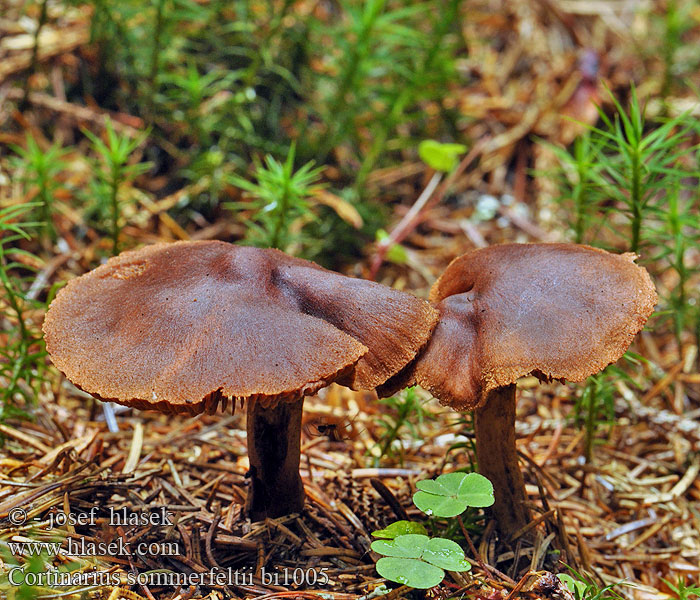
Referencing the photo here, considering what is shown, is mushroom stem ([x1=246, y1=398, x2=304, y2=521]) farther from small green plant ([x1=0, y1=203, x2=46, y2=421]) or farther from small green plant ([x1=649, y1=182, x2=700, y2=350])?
small green plant ([x1=649, y1=182, x2=700, y2=350])

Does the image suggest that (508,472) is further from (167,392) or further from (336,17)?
(336,17)

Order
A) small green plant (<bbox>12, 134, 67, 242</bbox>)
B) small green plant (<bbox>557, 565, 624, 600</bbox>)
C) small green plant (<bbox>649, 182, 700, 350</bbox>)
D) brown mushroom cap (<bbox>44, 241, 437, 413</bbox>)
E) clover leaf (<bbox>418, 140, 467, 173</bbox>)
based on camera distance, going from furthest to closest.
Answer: clover leaf (<bbox>418, 140, 467, 173</bbox>) < small green plant (<bbox>12, 134, 67, 242</bbox>) < small green plant (<bbox>649, 182, 700, 350</bbox>) < small green plant (<bbox>557, 565, 624, 600</bbox>) < brown mushroom cap (<bbox>44, 241, 437, 413</bbox>)

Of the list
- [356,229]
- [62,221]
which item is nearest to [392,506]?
[356,229]

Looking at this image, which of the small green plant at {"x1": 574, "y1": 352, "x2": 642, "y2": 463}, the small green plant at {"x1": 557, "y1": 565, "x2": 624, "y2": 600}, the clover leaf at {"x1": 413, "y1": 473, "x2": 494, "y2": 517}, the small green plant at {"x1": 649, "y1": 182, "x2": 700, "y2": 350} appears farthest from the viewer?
the small green plant at {"x1": 649, "y1": 182, "x2": 700, "y2": 350}

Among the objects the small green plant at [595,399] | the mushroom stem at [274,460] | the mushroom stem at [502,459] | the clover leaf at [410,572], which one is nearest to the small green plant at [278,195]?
the mushroom stem at [274,460]

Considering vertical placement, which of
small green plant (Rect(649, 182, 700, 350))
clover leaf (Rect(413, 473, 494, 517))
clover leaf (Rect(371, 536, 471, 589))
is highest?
small green plant (Rect(649, 182, 700, 350))

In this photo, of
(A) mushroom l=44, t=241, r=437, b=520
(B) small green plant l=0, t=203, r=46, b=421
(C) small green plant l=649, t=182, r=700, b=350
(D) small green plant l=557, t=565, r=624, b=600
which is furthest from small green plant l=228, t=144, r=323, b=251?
(D) small green plant l=557, t=565, r=624, b=600

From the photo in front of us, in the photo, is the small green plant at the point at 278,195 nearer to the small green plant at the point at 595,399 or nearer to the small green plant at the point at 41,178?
the small green plant at the point at 41,178
